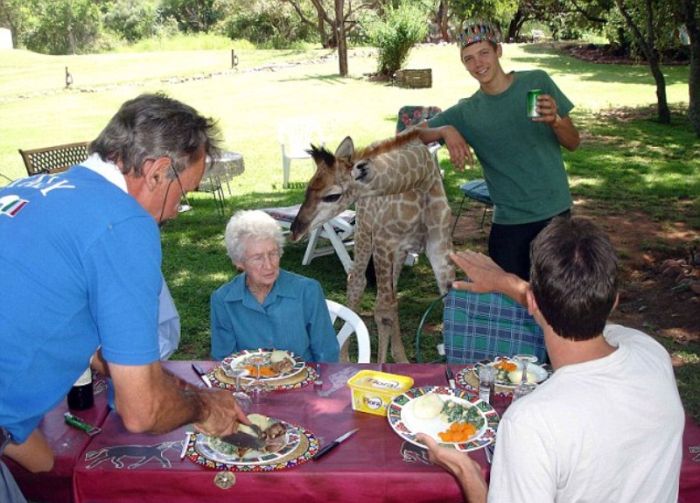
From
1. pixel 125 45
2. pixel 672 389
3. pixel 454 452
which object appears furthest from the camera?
pixel 125 45

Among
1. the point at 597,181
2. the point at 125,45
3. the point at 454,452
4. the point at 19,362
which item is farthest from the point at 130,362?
the point at 125,45

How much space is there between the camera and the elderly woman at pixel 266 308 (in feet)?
12.3

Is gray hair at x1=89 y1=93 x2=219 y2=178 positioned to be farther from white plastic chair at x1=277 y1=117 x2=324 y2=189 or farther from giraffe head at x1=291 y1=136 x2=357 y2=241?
white plastic chair at x1=277 y1=117 x2=324 y2=189

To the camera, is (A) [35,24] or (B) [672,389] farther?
(A) [35,24]

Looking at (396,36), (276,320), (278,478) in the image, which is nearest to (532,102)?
(276,320)

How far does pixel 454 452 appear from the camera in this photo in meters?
2.24

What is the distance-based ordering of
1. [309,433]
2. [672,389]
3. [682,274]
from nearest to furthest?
[672,389] < [309,433] < [682,274]

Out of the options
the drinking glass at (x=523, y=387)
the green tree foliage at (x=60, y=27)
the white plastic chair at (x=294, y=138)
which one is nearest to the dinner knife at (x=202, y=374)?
the drinking glass at (x=523, y=387)

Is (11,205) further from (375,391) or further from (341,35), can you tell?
(341,35)

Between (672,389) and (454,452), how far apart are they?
26.0 inches

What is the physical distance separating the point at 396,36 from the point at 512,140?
1932 centimetres

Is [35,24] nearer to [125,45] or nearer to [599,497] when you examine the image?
[125,45]

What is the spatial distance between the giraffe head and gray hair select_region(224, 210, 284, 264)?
58 cm

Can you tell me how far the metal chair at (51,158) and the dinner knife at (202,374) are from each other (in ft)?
22.0
